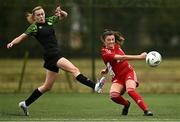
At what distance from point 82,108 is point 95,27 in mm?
8715

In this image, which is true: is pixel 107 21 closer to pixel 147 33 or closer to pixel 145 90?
pixel 147 33

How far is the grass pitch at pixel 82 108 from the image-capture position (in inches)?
484

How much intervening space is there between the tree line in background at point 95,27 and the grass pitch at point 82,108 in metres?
3.05

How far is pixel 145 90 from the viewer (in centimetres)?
2095

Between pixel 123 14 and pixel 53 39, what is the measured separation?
37.7 ft

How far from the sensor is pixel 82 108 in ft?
49.0

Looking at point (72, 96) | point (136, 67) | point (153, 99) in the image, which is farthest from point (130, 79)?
point (136, 67)

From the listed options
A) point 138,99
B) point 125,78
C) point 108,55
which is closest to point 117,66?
point 125,78

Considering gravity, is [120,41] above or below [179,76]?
above

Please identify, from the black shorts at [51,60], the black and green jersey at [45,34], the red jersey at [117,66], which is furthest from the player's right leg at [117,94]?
the black and green jersey at [45,34]

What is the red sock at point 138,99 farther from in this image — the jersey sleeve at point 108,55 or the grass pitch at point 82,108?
the jersey sleeve at point 108,55

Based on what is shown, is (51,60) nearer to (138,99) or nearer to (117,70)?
(117,70)

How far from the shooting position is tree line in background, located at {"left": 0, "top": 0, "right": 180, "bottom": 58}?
71.0 feet

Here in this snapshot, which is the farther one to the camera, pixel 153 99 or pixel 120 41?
pixel 153 99
